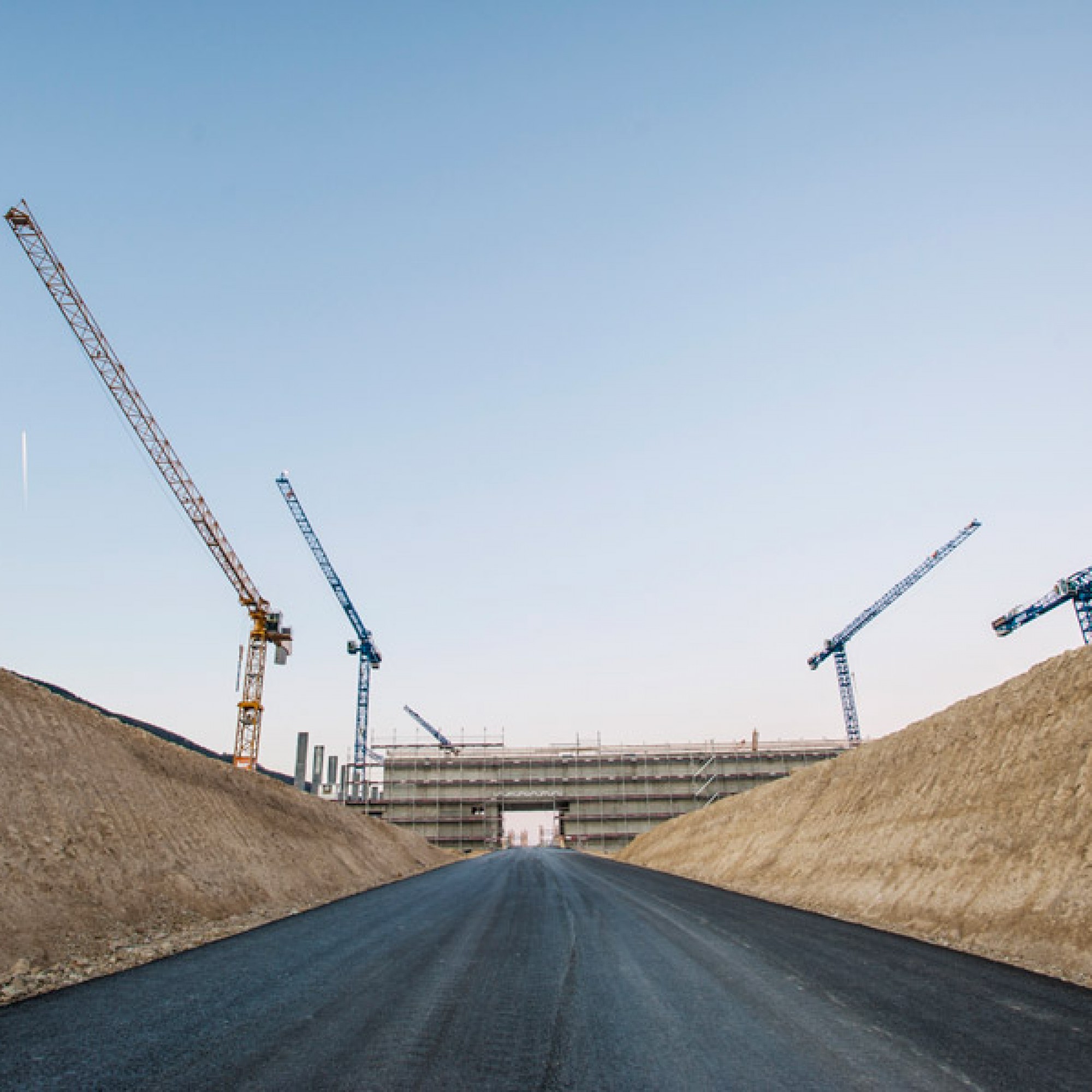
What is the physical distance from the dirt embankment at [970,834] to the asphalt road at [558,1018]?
7.65 feet

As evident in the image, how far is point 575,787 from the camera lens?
4077 inches

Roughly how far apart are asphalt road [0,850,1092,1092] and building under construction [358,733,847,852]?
91.3 m

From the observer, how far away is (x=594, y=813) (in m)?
102

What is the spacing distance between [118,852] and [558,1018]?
15.9 meters

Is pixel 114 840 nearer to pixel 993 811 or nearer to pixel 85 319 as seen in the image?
pixel 993 811

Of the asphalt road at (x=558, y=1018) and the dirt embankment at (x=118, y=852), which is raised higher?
the dirt embankment at (x=118, y=852)

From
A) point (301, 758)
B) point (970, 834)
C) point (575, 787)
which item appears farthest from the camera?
point (575, 787)

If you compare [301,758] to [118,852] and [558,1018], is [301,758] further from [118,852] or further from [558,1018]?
[558,1018]

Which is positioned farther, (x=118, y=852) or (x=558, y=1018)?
(x=118, y=852)

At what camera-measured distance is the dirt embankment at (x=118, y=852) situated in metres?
13.5

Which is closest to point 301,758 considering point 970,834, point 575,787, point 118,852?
point 575,787

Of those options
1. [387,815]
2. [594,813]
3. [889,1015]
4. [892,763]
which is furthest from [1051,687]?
[387,815]

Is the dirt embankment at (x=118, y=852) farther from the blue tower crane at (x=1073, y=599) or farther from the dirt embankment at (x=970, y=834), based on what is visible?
the blue tower crane at (x=1073, y=599)

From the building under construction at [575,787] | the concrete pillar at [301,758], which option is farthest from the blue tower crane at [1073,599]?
the concrete pillar at [301,758]
